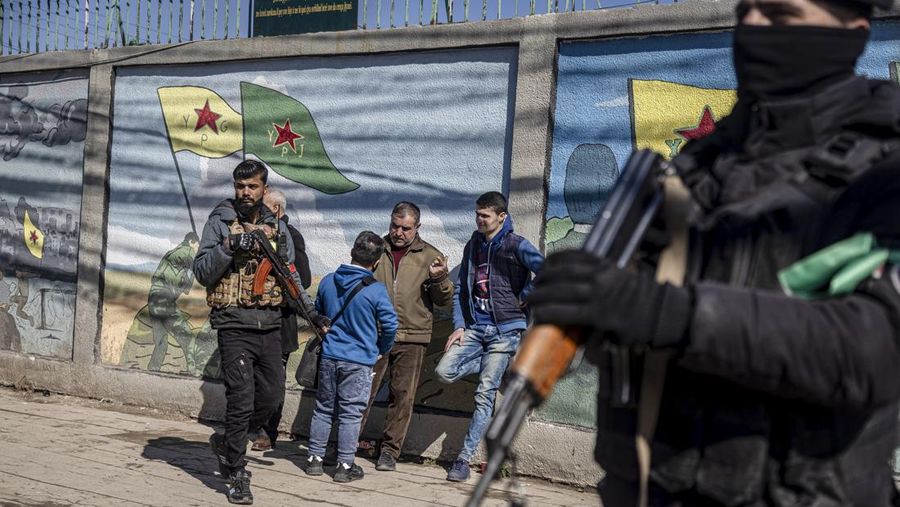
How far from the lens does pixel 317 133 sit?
924 centimetres

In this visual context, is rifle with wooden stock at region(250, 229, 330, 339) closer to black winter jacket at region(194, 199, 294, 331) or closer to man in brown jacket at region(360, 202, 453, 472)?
black winter jacket at region(194, 199, 294, 331)

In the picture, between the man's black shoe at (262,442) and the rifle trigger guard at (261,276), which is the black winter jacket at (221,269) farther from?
the man's black shoe at (262,442)

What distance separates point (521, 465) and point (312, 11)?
421cm

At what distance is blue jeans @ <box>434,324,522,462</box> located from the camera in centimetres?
758

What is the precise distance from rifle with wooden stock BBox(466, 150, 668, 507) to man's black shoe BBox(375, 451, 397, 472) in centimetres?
592

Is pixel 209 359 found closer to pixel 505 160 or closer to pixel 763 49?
pixel 505 160

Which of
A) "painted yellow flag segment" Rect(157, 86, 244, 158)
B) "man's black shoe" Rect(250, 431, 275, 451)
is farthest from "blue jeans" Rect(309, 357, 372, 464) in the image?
"painted yellow flag segment" Rect(157, 86, 244, 158)

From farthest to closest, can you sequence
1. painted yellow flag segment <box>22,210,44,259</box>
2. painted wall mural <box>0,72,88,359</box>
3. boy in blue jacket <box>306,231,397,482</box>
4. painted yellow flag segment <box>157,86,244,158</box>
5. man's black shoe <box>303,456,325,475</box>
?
painted yellow flag segment <box>22,210,44,259</box> → painted wall mural <box>0,72,88,359</box> → painted yellow flag segment <box>157,86,244,158</box> → man's black shoe <box>303,456,325,475</box> → boy in blue jacket <box>306,231,397,482</box>

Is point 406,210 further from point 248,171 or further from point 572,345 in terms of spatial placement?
point 572,345

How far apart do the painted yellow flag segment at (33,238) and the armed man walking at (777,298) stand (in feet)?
32.2

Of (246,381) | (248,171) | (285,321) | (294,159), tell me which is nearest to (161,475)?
(246,381)

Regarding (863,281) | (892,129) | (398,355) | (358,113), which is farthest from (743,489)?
(358,113)

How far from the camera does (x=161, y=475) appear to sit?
23.8ft

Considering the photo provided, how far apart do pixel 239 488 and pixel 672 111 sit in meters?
3.67
